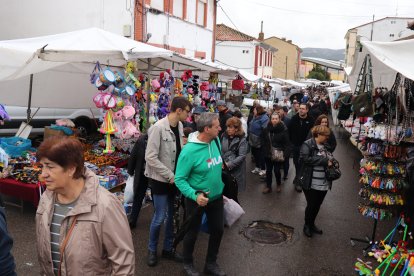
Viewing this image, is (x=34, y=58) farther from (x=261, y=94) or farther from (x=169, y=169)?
(x=261, y=94)

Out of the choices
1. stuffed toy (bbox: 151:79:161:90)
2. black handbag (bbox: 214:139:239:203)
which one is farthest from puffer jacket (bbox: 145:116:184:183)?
stuffed toy (bbox: 151:79:161:90)

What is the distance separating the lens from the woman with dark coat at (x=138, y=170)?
5.05 meters

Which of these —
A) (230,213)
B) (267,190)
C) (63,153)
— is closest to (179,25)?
(267,190)

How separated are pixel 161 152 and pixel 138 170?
3.25 ft

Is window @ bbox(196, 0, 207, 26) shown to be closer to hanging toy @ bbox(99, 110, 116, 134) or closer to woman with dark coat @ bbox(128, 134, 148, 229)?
hanging toy @ bbox(99, 110, 116, 134)

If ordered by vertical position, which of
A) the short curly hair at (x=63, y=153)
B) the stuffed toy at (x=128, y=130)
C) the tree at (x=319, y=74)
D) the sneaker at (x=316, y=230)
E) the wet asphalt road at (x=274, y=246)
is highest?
the tree at (x=319, y=74)

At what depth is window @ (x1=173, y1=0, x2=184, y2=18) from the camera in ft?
49.9

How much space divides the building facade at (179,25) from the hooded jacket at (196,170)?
9915 millimetres

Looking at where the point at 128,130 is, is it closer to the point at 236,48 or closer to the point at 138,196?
the point at 138,196

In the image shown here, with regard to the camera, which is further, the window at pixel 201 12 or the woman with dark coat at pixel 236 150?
the window at pixel 201 12

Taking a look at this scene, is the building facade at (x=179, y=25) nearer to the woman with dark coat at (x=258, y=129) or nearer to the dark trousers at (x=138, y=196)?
the woman with dark coat at (x=258, y=129)

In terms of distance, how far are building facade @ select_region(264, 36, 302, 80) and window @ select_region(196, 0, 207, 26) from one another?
39.0 meters

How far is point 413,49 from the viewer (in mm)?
4148

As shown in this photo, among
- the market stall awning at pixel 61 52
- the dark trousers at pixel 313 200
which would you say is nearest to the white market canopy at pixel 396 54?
the dark trousers at pixel 313 200
